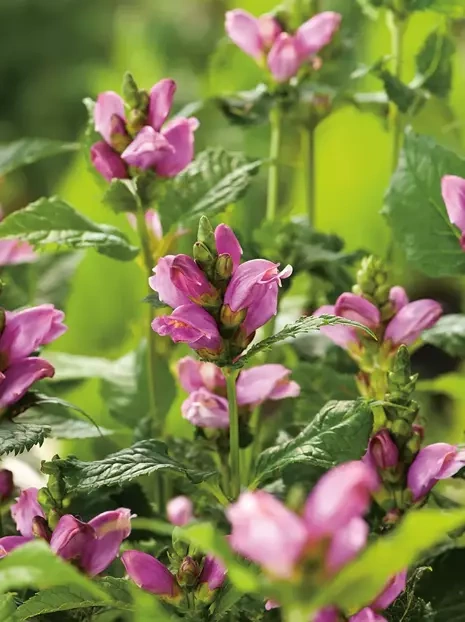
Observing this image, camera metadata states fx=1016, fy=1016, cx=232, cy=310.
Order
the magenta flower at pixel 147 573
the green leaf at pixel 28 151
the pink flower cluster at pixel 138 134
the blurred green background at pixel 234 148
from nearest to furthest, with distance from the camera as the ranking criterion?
1. the magenta flower at pixel 147 573
2. the pink flower cluster at pixel 138 134
3. the green leaf at pixel 28 151
4. the blurred green background at pixel 234 148

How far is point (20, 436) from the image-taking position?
1.24ft

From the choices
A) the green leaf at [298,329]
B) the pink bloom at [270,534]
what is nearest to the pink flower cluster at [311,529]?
the pink bloom at [270,534]

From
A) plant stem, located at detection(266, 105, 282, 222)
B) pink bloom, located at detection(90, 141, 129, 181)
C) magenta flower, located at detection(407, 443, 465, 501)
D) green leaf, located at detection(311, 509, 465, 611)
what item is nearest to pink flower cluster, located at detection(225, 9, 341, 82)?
plant stem, located at detection(266, 105, 282, 222)

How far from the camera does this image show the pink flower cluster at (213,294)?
34 cm

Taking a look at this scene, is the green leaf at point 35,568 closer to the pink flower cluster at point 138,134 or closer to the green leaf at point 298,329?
the green leaf at point 298,329

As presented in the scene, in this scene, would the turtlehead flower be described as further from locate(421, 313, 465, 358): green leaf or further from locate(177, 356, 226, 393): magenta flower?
locate(421, 313, 465, 358): green leaf

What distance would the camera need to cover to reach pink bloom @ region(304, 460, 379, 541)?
23cm

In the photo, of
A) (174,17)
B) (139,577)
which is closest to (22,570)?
(139,577)

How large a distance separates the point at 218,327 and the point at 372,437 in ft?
0.24

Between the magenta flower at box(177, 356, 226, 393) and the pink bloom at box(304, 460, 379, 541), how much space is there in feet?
0.70

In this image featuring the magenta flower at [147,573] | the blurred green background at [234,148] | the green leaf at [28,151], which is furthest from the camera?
the blurred green background at [234,148]

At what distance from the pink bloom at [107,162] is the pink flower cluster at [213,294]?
0.11m

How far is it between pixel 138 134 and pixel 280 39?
0.44ft

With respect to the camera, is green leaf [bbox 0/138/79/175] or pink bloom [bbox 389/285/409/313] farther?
green leaf [bbox 0/138/79/175]
